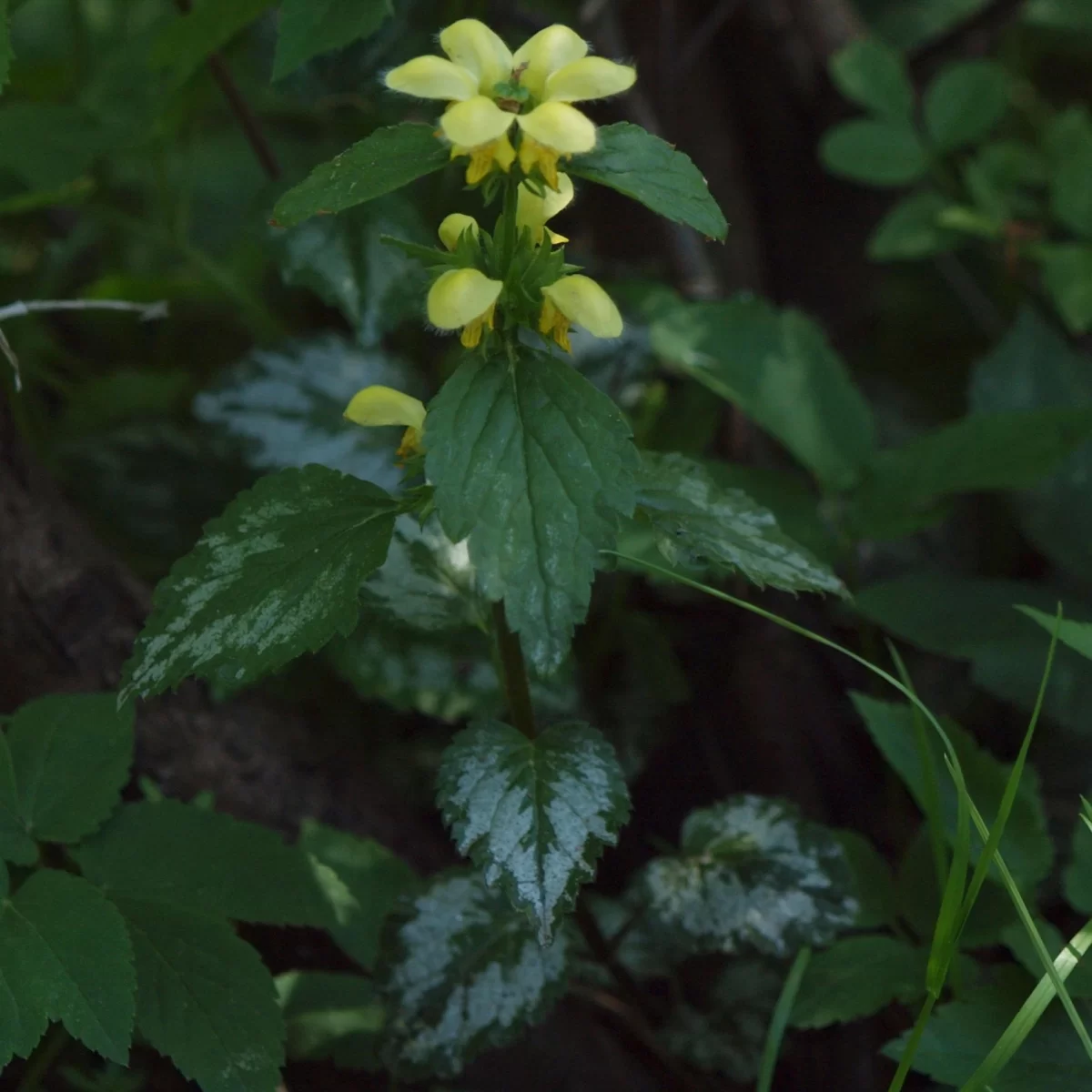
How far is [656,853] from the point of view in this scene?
1.46m

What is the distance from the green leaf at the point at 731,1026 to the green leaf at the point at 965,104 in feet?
3.96

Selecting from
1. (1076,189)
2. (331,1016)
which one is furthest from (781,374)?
(331,1016)

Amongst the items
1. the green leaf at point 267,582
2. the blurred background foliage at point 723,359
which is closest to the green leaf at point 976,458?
the blurred background foliage at point 723,359

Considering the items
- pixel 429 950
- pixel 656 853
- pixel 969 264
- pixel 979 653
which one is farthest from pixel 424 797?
pixel 969 264

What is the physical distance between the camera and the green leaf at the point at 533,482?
688mm

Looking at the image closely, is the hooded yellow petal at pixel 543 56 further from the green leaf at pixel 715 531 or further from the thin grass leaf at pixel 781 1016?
the thin grass leaf at pixel 781 1016

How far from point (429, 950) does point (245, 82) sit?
61.3 inches

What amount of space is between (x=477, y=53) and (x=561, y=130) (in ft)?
0.38

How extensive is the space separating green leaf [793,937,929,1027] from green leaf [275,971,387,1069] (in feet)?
1.22

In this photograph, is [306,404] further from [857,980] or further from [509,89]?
[857,980]

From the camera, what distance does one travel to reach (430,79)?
2.31 feet

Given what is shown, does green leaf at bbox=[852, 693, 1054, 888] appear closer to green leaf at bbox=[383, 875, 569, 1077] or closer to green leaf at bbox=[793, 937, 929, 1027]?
green leaf at bbox=[793, 937, 929, 1027]

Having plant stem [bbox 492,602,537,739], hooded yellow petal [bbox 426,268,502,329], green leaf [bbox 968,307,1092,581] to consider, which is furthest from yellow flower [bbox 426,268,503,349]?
green leaf [bbox 968,307,1092,581]

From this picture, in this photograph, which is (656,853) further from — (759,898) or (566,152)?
(566,152)
